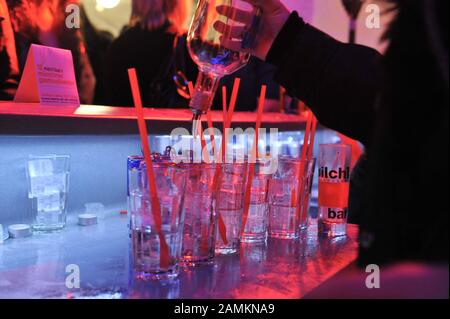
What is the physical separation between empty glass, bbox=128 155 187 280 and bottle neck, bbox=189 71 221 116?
0.24m

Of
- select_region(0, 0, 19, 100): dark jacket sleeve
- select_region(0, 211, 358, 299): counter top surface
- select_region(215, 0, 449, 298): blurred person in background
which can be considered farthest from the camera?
select_region(0, 0, 19, 100): dark jacket sleeve

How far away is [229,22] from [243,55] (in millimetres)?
93

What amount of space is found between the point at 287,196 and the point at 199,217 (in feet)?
1.01

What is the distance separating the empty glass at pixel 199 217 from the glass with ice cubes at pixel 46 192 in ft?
1.59

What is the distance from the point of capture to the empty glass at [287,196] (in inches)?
44.1

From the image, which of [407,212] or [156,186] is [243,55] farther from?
[407,212]

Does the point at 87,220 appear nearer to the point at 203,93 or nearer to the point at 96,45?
the point at 203,93

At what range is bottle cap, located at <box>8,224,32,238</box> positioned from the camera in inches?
44.0

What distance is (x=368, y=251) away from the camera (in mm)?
570

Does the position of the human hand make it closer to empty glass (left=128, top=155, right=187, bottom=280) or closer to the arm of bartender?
the arm of bartender

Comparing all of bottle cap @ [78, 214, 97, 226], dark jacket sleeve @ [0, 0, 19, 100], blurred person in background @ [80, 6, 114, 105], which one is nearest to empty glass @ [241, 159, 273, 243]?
bottle cap @ [78, 214, 97, 226]

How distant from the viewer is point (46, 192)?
1213mm

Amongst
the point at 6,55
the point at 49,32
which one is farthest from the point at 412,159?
the point at 49,32

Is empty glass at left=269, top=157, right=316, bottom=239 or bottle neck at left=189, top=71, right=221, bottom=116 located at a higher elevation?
bottle neck at left=189, top=71, right=221, bottom=116
